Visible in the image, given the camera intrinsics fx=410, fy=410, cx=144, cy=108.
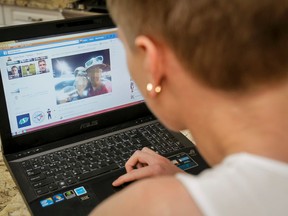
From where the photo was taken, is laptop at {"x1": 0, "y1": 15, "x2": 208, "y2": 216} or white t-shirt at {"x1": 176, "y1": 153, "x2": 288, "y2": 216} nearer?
white t-shirt at {"x1": 176, "y1": 153, "x2": 288, "y2": 216}

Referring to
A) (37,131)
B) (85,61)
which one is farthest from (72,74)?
(37,131)

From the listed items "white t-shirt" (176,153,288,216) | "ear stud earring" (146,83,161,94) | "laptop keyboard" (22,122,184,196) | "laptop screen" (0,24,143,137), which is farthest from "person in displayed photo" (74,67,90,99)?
"white t-shirt" (176,153,288,216)

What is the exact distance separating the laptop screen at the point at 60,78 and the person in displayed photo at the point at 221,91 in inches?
16.0

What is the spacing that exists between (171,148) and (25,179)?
0.37 m

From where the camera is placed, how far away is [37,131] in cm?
102

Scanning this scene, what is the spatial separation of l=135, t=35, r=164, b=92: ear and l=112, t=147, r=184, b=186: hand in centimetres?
34

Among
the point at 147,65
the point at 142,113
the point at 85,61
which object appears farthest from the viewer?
the point at 142,113

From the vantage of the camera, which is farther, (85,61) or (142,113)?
(142,113)

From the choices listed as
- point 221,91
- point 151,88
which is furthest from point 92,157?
point 221,91

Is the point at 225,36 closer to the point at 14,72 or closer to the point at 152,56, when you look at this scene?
the point at 152,56

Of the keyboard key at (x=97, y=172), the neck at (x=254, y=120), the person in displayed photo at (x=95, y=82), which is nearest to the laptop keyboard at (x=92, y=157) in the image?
the keyboard key at (x=97, y=172)

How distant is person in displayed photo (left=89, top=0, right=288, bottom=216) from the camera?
1.54ft

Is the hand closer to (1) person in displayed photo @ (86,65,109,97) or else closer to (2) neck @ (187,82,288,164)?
(1) person in displayed photo @ (86,65,109,97)

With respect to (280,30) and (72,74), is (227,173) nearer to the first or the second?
(280,30)
